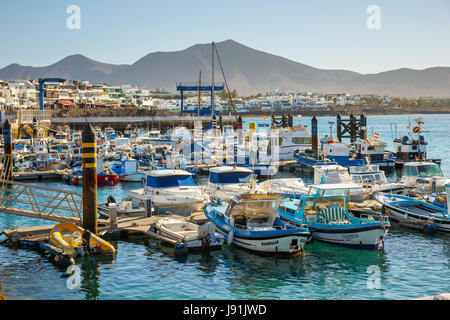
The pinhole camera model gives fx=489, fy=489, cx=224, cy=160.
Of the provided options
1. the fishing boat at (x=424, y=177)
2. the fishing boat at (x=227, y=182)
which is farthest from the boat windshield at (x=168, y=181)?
the fishing boat at (x=424, y=177)

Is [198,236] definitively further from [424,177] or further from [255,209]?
[424,177]

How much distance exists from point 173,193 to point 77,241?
7749mm

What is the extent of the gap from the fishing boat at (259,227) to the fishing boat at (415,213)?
7131 millimetres

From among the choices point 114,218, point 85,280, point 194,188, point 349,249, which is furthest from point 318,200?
point 85,280

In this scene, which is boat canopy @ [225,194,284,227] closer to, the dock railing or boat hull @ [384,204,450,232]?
the dock railing

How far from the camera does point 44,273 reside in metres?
17.5

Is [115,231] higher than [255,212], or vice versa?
[255,212]

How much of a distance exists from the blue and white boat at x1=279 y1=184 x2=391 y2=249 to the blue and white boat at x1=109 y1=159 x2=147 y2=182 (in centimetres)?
2208

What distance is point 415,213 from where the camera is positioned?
81.5ft

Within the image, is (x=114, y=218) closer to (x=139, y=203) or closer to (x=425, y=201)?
(x=139, y=203)

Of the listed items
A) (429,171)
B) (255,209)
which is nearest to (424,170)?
(429,171)

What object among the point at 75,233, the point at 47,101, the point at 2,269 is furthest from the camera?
the point at 47,101

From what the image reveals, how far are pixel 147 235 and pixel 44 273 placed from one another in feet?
18.1

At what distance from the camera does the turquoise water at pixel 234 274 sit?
15.7 m
